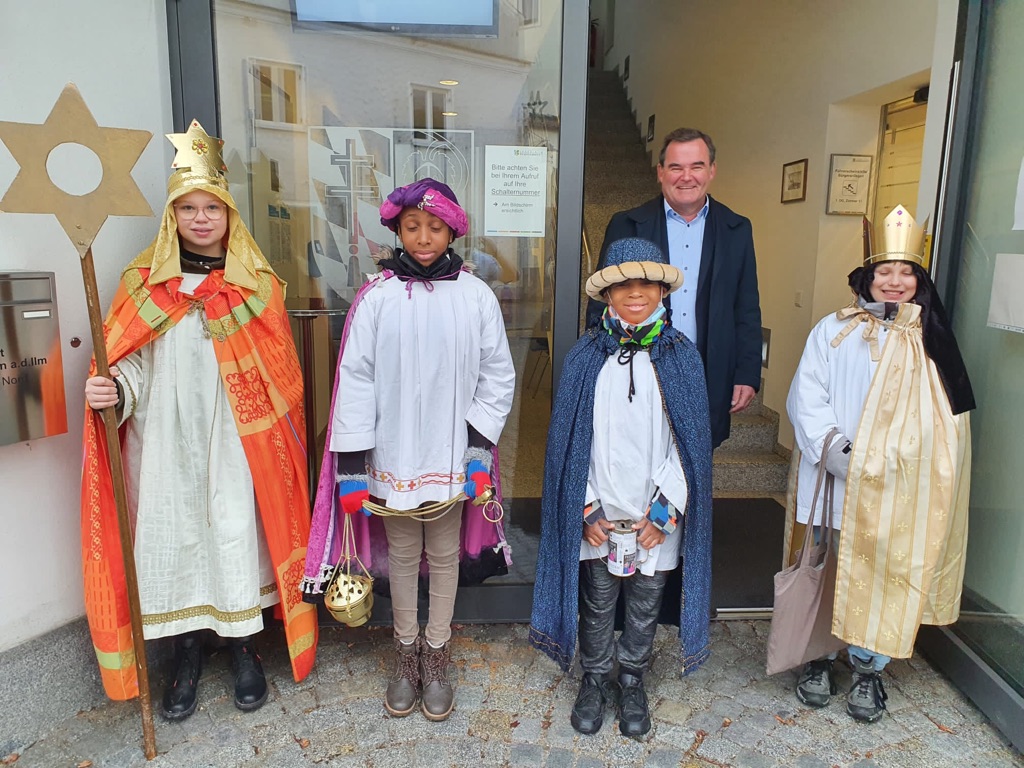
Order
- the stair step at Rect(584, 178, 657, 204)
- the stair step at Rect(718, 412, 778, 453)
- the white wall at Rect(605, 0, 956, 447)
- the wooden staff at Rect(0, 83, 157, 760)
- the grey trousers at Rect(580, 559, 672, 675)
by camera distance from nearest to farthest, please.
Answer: the wooden staff at Rect(0, 83, 157, 760), the grey trousers at Rect(580, 559, 672, 675), the white wall at Rect(605, 0, 956, 447), the stair step at Rect(718, 412, 778, 453), the stair step at Rect(584, 178, 657, 204)

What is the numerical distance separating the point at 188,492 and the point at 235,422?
0.29m

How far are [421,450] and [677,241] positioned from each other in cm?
130

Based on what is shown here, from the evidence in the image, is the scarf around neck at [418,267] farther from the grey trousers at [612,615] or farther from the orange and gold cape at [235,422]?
the grey trousers at [612,615]

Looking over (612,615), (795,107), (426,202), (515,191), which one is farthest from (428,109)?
(795,107)

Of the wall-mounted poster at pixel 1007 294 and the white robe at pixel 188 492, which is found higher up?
the wall-mounted poster at pixel 1007 294

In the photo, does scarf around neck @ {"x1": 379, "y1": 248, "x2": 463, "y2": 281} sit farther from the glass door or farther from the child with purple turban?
the glass door

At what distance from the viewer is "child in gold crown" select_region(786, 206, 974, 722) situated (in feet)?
7.65

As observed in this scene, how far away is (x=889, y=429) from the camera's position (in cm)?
233

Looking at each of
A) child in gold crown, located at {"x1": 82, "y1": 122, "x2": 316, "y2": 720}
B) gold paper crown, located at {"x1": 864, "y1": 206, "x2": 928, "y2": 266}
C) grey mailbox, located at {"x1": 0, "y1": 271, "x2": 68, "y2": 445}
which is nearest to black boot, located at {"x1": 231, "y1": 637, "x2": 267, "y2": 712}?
child in gold crown, located at {"x1": 82, "y1": 122, "x2": 316, "y2": 720}

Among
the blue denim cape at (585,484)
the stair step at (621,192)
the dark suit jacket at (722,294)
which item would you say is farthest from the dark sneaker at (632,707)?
the stair step at (621,192)

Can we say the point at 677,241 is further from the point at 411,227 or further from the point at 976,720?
the point at 976,720

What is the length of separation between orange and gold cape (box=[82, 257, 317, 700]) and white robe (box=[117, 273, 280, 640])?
0.17ft

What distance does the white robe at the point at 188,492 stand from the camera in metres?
2.33

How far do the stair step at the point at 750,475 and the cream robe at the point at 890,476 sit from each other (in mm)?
2222
